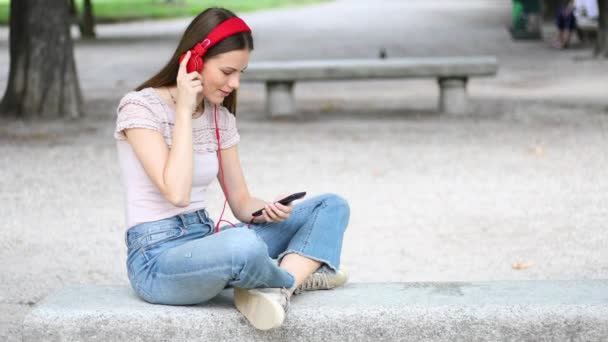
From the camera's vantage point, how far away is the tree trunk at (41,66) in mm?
11805

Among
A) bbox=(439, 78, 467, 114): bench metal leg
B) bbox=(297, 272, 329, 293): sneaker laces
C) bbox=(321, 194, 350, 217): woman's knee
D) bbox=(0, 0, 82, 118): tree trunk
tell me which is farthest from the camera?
bbox=(439, 78, 467, 114): bench metal leg

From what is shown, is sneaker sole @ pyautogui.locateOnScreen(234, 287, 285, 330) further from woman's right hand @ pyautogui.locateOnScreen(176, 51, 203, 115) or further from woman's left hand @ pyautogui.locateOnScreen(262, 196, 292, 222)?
woman's right hand @ pyautogui.locateOnScreen(176, 51, 203, 115)

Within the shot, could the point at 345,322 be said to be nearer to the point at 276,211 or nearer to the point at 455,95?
the point at 276,211

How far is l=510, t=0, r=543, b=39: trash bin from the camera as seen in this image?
78.1 ft

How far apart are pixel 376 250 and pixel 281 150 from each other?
367 centimetres

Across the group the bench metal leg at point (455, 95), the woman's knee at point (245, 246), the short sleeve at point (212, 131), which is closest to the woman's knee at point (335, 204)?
the short sleeve at point (212, 131)

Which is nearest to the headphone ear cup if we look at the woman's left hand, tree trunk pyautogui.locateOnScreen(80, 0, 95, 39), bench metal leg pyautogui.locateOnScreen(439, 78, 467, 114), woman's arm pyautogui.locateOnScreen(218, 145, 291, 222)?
woman's arm pyautogui.locateOnScreen(218, 145, 291, 222)

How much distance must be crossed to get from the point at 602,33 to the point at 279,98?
333 inches

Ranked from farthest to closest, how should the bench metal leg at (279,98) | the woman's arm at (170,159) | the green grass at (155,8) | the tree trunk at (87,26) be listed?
1. the green grass at (155,8)
2. the tree trunk at (87,26)
3. the bench metal leg at (279,98)
4. the woman's arm at (170,159)

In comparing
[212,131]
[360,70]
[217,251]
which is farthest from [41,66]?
[217,251]

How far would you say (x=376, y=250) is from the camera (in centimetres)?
622

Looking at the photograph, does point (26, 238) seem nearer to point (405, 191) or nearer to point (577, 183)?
point (405, 191)

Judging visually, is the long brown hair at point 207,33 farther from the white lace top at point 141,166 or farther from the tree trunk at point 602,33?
the tree trunk at point 602,33

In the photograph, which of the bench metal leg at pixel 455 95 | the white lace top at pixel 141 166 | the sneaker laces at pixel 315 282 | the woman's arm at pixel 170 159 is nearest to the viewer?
the woman's arm at pixel 170 159
